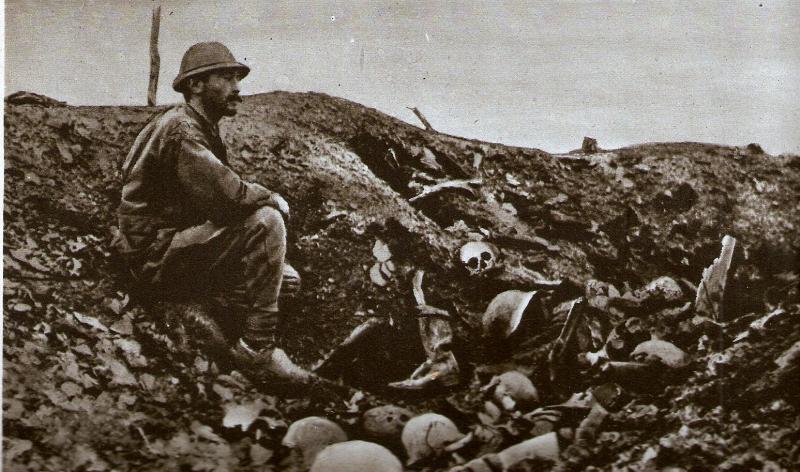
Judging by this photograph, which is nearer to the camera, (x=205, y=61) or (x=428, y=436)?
(x=428, y=436)

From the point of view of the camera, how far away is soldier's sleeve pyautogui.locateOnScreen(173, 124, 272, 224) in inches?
142

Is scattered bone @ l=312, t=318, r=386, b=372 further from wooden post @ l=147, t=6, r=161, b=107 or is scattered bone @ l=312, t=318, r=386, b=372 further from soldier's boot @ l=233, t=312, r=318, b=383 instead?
wooden post @ l=147, t=6, r=161, b=107

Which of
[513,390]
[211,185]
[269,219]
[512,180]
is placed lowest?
[513,390]

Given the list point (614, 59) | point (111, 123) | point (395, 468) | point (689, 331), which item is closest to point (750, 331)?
point (689, 331)

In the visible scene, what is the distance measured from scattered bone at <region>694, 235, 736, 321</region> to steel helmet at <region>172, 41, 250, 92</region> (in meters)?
2.57

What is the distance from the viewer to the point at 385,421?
133 inches

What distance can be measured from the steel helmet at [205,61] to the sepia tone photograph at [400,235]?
1 cm

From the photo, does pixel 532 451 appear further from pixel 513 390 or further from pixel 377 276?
pixel 377 276

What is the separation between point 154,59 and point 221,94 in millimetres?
429

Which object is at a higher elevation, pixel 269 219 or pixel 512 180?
pixel 512 180

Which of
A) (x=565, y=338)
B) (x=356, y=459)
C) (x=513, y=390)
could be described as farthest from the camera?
(x=565, y=338)

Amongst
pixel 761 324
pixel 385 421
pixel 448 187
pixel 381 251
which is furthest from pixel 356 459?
pixel 761 324

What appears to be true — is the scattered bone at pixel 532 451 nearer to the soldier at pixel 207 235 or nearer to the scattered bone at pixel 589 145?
the soldier at pixel 207 235

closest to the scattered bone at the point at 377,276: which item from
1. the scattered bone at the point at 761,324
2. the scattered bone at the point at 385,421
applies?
the scattered bone at the point at 385,421
